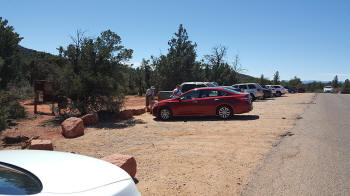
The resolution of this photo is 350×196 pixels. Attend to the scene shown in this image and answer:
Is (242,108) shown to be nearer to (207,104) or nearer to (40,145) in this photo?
(207,104)

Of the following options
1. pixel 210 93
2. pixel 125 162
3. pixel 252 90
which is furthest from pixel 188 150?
pixel 252 90

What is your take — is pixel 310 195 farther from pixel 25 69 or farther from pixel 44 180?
pixel 25 69

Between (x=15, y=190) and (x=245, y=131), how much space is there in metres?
8.11

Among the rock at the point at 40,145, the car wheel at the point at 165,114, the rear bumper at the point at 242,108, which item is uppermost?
the rear bumper at the point at 242,108

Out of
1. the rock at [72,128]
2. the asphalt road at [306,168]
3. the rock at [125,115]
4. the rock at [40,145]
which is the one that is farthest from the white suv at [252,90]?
the rock at [40,145]

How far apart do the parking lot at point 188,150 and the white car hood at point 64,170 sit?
207 cm

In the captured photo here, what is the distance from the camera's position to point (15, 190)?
1837mm

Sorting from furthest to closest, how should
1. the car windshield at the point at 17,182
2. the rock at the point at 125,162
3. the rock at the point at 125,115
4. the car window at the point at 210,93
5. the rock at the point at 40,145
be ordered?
the rock at the point at 125,115, the car window at the point at 210,93, the rock at the point at 40,145, the rock at the point at 125,162, the car windshield at the point at 17,182

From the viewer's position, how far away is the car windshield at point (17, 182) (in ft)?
5.99

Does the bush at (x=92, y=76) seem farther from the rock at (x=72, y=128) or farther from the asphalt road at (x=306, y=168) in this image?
the asphalt road at (x=306, y=168)

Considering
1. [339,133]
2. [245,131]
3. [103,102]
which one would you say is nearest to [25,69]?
[103,102]

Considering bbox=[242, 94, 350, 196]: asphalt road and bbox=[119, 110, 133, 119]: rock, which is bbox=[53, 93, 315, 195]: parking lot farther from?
bbox=[119, 110, 133, 119]: rock

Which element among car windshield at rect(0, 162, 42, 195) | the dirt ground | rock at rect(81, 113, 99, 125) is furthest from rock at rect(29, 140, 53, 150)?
rock at rect(81, 113, 99, 125)

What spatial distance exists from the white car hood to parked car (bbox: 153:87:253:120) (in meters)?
10.2
